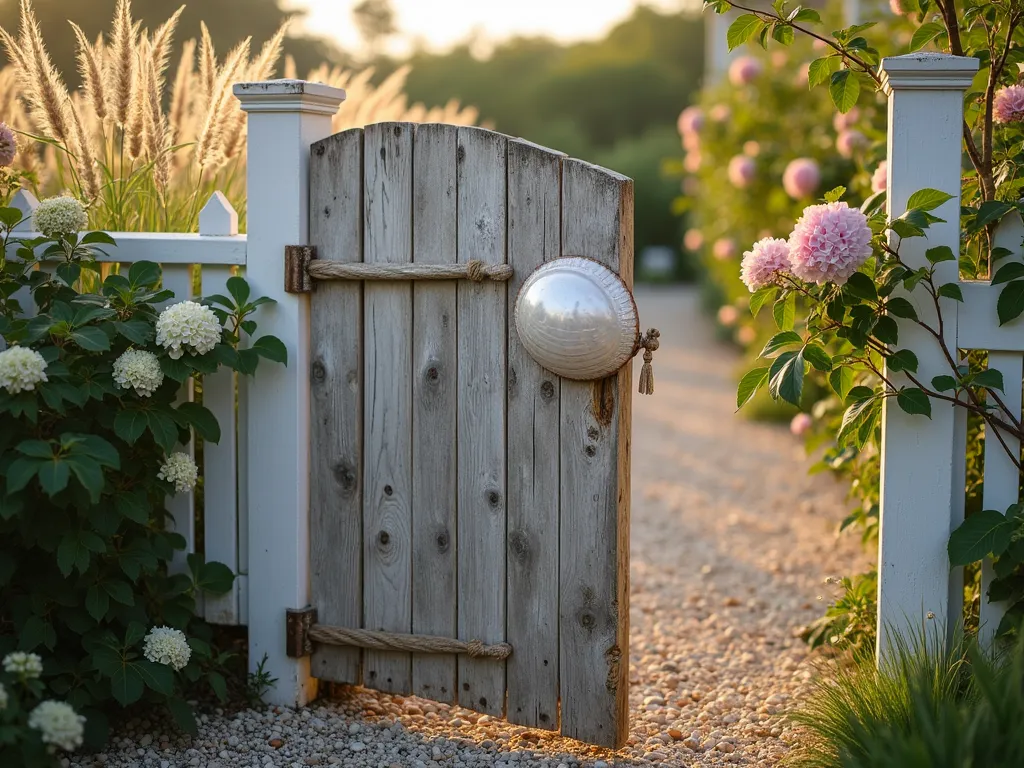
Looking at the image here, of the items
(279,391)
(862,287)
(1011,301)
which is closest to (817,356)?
(862,287)

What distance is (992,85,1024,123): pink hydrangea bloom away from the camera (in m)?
2.69

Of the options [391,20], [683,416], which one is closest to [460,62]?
[391,20]

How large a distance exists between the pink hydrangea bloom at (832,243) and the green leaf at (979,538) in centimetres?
63

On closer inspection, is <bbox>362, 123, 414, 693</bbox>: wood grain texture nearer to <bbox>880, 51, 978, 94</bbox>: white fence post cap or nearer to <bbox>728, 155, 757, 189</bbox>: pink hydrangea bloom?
<bbox>880, 51, 978, 94</bbox>: white fence post cap

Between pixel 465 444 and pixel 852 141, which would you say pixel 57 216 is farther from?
pixel 852 141

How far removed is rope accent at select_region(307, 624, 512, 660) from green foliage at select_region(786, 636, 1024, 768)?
2.48 ft

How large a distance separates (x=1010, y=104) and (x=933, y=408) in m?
0.81

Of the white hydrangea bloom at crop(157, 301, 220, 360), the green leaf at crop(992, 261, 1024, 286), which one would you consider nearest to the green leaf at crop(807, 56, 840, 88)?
the green leaf at crop(992, 261, 1024, 286)

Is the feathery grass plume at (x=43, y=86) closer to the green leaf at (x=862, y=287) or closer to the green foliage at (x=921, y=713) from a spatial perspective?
the green leaf at (x=862, y=287)

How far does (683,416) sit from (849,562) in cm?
342

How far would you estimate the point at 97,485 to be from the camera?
7.39 ft

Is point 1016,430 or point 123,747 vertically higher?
point 1016,430

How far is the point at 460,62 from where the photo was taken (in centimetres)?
3086

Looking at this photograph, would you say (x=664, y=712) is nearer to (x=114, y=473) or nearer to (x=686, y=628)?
(x=686, y=628)
